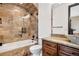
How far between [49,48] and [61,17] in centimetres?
46

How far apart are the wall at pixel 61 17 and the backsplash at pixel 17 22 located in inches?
10.7

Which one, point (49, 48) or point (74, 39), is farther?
point (49, 48)

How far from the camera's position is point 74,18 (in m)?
1.71

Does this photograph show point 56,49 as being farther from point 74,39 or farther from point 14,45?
point 14,45

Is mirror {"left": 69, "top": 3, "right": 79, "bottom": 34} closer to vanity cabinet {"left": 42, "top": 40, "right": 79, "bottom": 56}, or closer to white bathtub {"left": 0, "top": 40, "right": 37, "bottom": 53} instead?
vanity cabinet {"left": 42, "top": 40, "right": 79, "bottom": 56}

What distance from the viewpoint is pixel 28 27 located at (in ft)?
5.63

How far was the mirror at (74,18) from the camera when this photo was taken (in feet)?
5.56

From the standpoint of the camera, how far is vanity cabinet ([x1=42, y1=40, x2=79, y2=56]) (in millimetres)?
1660

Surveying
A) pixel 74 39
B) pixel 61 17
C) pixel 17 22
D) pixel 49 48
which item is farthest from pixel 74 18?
pixel 17 22

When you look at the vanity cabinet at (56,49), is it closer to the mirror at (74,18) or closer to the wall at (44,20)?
the wall at (44,20)

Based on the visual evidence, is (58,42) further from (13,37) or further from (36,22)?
(13,37)

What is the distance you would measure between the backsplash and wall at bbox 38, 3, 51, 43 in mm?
56

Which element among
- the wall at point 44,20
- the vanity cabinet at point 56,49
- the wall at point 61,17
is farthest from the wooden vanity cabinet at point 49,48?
the wall at point 61,17

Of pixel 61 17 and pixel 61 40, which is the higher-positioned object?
pixel 61 17
